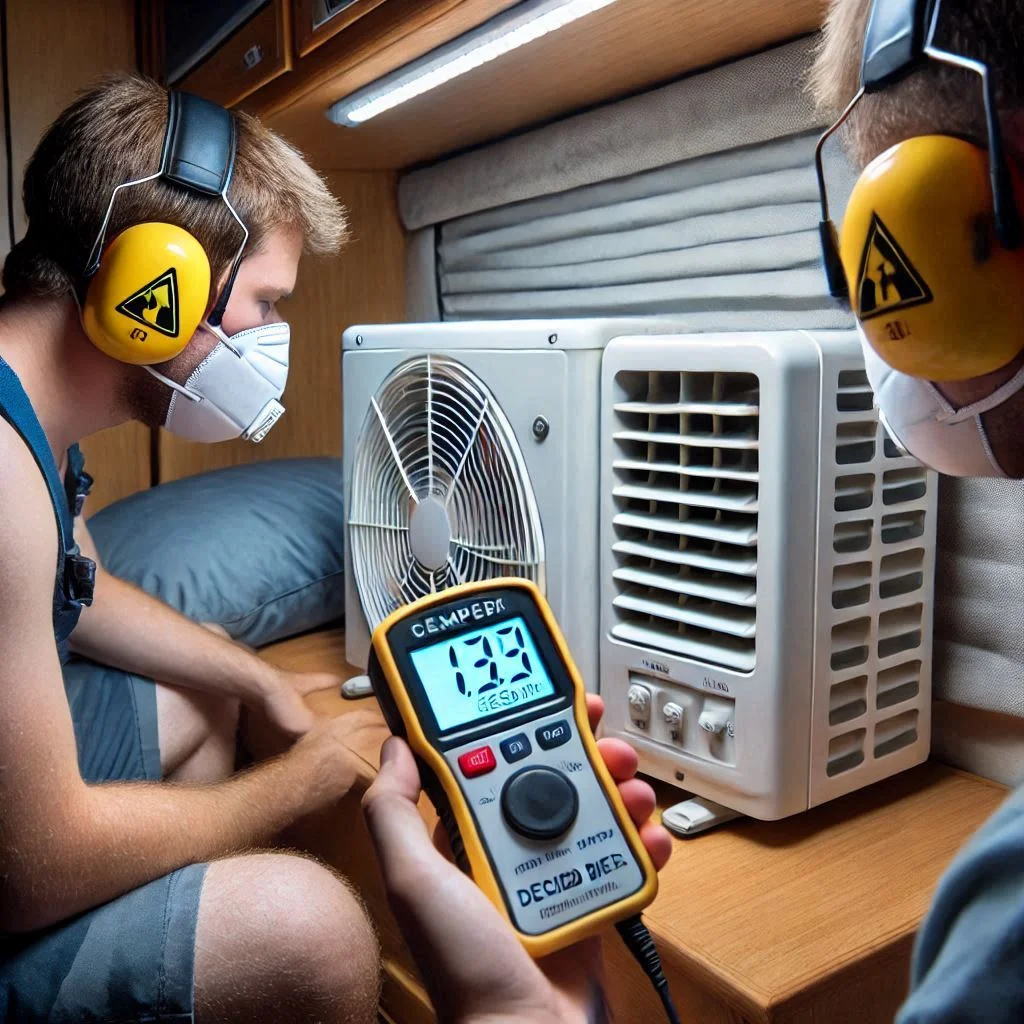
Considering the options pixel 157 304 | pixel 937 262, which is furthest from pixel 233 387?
pixel 937 262

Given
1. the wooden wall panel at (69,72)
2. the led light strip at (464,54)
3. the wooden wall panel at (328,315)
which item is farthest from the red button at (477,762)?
the wooden wall panel at (69,72)

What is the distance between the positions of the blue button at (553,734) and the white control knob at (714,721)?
0.19 meters

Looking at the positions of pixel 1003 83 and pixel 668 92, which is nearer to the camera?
pixel 1003 83

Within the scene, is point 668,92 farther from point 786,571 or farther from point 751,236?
point 786,571

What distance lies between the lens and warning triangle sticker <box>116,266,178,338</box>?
0.91 m

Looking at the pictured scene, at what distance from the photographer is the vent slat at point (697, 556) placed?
2.51 feet

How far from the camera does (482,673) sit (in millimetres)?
656

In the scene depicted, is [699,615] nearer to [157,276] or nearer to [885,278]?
[885,278]

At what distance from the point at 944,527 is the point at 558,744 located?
508 mm

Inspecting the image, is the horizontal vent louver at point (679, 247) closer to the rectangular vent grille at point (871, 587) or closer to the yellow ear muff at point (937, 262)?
the rectangular vent grille at point (871, 587)

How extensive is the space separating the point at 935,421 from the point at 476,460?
497 millimetres

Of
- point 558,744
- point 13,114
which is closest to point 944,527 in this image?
point 558,744

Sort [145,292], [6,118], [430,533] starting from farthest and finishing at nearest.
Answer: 1. [6,118]
2. [430,533]
3. [145,292]

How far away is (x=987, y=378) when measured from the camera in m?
0.50
